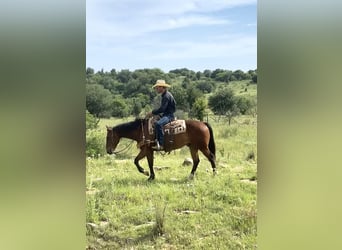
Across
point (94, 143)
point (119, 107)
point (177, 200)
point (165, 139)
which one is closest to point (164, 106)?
point (165, 139)

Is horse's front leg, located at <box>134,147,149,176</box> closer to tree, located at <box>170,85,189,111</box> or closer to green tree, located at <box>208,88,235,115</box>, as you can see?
tree, located at <box>170,85,189,111</box>

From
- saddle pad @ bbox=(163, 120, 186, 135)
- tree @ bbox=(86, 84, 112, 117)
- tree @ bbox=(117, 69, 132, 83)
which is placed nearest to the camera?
tree @ bbox=(86, 84, 112, 117)

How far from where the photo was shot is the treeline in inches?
177

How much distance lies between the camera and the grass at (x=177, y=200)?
444cm

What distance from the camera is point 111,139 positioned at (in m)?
4.69

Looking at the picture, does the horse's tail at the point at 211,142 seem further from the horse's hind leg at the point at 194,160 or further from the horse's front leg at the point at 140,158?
the horse's front leg at the point at 140,158

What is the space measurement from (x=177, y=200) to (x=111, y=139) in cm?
87

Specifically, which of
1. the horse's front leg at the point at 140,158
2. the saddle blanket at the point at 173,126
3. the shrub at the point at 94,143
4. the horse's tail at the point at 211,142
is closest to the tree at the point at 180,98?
the saddle blanket at the point at 173,126

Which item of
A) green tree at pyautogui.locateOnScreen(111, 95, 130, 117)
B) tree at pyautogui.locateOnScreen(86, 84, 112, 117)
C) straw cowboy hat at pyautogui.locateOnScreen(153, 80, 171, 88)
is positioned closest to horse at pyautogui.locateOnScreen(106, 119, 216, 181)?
green tree at pyautogui.locateOnScreen(111, 95, 130, 117)

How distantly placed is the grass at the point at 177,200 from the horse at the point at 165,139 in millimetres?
56

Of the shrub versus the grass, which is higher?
the shrub

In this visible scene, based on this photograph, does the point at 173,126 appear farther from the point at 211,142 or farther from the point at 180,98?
the point at 211,142
